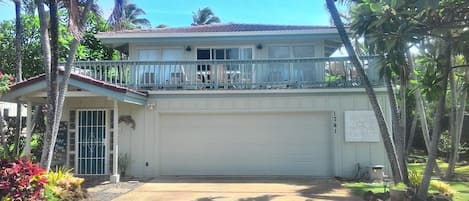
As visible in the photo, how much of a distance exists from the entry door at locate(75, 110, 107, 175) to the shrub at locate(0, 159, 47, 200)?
6.26 meters

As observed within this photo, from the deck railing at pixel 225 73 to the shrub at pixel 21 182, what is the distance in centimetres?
683

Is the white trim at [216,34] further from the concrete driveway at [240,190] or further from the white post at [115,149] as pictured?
the concrete driveway at [240,190]

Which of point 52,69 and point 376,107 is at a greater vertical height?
point 52,69

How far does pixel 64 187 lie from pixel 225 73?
715 cm

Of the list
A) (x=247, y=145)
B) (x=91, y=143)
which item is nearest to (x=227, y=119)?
(x=247, y=145)

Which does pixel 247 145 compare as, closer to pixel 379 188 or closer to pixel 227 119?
pixel 227 119

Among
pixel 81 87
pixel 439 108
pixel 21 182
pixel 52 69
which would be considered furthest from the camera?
pixel 81 87

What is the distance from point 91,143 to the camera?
634 inches

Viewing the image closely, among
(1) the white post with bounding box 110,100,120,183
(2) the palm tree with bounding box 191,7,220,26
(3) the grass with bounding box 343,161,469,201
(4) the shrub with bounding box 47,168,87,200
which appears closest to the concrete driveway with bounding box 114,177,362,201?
(3) the grass with bounding box 343,161,469,201

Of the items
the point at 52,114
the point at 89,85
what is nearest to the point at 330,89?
the point at 89,85

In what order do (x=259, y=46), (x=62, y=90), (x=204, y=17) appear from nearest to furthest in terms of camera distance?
(x=62, y=90) < (x=259, y=46) < (x=204, y=17)

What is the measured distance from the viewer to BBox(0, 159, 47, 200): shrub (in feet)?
30.5

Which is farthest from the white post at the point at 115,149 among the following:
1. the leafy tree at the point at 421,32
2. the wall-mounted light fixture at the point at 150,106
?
the leafy tree at the point at 421,32

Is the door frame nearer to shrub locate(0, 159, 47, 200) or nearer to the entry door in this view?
the entry door
